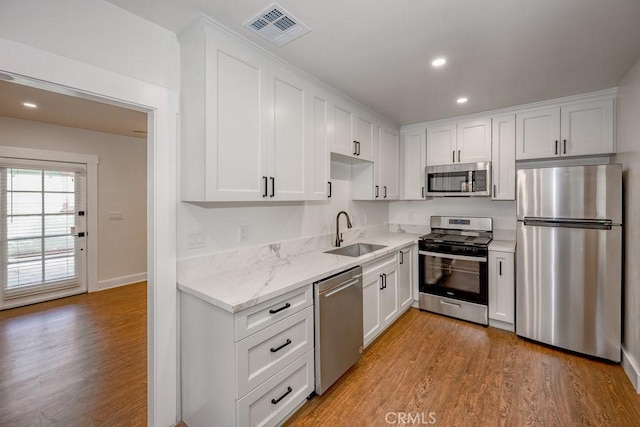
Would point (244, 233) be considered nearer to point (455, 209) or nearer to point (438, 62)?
point (438, 62)

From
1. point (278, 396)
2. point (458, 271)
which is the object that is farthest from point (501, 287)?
point (278, 396)

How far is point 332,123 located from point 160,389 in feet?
7.89

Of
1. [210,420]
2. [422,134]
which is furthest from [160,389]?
[422,134]

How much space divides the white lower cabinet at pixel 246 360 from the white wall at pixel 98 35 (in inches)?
55.2

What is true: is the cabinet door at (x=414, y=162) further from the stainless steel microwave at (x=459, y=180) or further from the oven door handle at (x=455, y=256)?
the oven door handle at (x=455, y=256)

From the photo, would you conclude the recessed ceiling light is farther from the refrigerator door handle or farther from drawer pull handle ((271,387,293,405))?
drawer pull handle ((271,387,293,405))

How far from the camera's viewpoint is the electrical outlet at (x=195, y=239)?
185cm

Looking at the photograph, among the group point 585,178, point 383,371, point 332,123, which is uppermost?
point 332,123

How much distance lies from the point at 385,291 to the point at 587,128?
8.72ft

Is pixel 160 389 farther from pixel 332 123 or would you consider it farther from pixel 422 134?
pixel 422 134

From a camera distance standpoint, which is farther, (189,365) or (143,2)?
(189,365)

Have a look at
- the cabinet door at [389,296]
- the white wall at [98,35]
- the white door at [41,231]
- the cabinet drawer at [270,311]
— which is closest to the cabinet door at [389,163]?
the cabinet door at [389,296]

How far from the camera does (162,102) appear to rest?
1705mm

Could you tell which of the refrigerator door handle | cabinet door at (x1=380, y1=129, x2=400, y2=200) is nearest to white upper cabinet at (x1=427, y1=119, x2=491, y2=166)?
cabinet door at (x1=380, y1=129, x2=400, y2=200)
